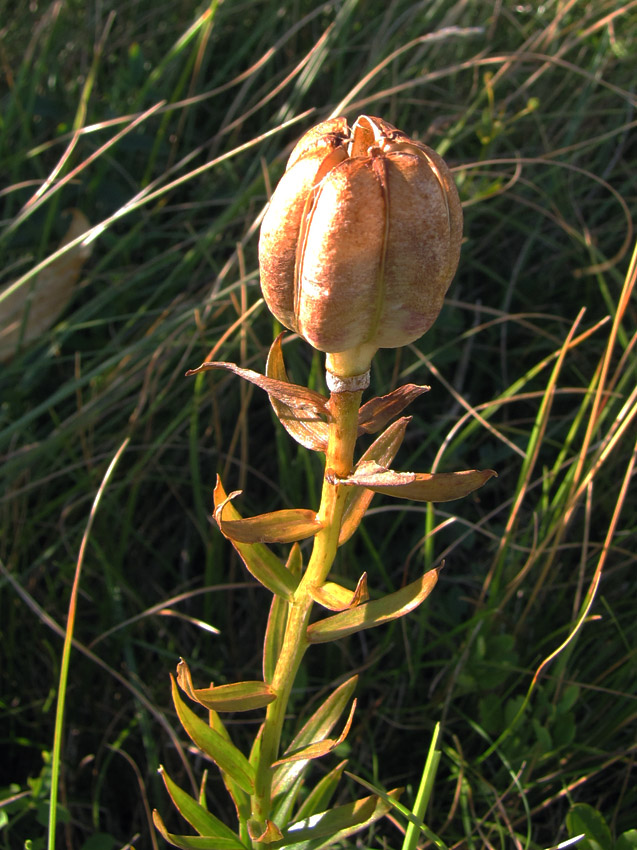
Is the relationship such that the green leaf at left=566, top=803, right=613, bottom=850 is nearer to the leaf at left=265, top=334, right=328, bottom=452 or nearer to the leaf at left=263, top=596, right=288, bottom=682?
the leaf at left=263, top=596, right=288, bottom=682

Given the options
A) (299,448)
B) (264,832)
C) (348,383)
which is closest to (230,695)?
(264,832)

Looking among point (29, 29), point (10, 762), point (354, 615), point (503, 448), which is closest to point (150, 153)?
point (29, 29)

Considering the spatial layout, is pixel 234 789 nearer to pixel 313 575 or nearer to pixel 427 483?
pixel 313 575

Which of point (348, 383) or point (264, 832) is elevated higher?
point (348, 383)

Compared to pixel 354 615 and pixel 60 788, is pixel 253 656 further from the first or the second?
pixel 354 615

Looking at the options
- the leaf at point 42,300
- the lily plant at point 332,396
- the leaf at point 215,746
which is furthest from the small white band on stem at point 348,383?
the leaf at point 42,300
